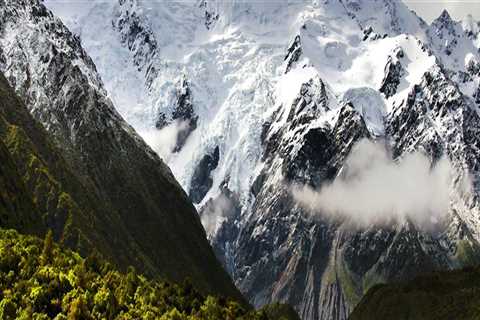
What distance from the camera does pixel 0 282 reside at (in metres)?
114

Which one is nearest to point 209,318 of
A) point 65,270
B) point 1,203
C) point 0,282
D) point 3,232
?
point 65,270

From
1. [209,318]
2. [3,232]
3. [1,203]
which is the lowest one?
[209,318]

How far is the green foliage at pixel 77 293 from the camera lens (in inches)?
4281

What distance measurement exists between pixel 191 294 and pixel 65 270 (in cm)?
2046

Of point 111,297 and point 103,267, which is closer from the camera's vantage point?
point 111,297

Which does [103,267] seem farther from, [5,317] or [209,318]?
[5,317]

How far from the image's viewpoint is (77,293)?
111125 mm

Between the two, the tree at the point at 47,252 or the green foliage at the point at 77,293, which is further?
the tree at the point at 47,252

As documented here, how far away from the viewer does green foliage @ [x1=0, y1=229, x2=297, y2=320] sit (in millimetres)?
108750

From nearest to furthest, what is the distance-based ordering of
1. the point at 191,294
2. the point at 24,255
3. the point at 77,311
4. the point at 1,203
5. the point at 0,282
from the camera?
the point at 77,311 → the point at 0,282 → the point at 24,255 → the point at 191,294 → the point at 1,203

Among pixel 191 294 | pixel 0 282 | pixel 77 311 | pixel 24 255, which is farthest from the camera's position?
pixel 191 294

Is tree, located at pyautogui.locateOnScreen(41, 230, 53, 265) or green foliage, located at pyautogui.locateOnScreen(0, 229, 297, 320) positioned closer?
green foliage, located at pyautogui.locateOnScreen(0, 229, 297, 320)

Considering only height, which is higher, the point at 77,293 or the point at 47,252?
the point at 47,252

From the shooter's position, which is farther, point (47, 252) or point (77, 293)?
point (47, 252)
